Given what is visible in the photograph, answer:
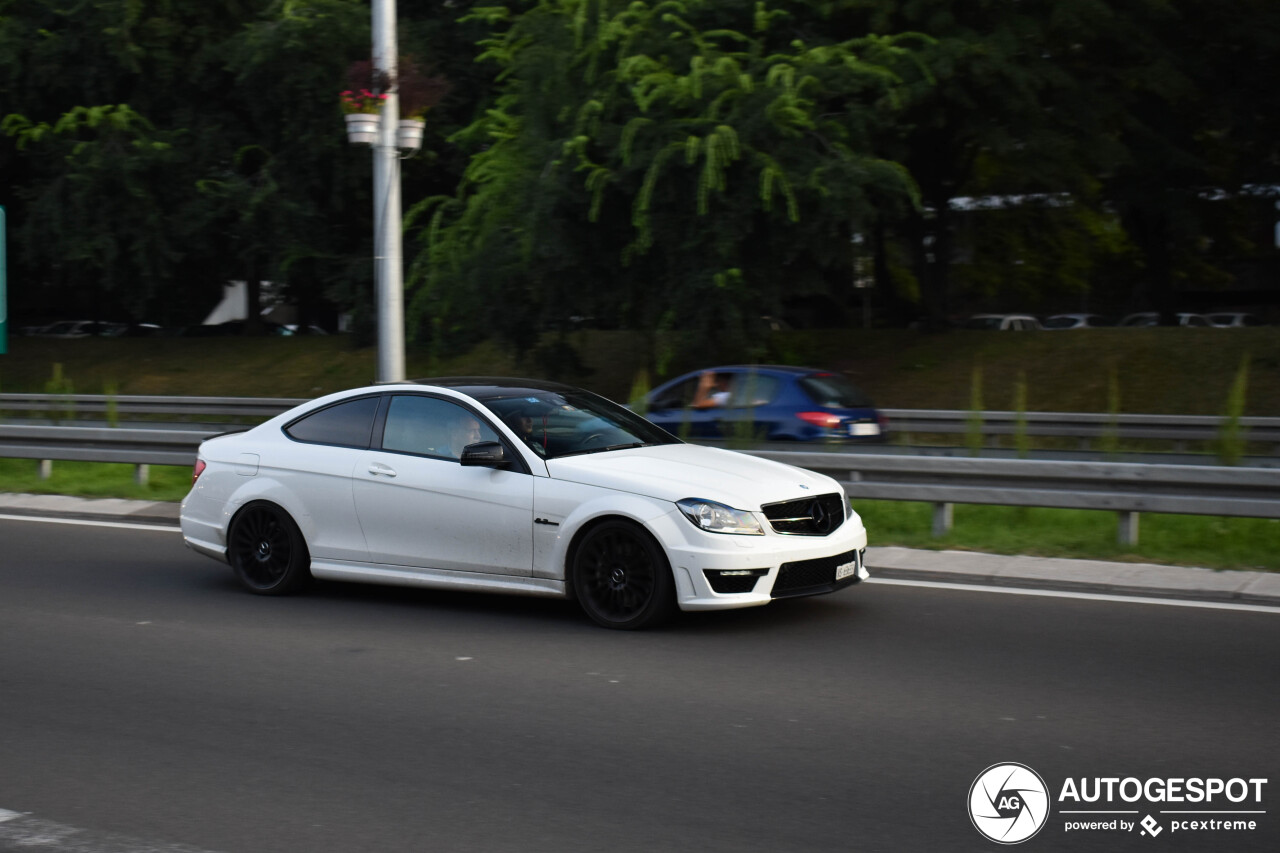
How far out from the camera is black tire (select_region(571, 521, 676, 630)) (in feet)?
25.6

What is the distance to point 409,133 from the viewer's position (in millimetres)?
14914

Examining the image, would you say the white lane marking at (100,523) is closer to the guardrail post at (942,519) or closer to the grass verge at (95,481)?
the grass verge at (95,481)

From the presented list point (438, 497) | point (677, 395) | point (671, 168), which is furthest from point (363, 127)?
point (671, 168)

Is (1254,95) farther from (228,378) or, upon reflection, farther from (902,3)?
(228,378)

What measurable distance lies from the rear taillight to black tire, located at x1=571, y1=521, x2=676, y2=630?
8510 millimetres

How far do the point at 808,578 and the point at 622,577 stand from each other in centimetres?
102

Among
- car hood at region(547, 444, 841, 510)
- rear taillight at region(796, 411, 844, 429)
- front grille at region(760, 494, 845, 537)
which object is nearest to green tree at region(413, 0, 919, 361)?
rear taillight at region(796, 411, 844, 429)

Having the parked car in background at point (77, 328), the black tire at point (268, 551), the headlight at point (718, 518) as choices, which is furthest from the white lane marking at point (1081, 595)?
the parked car in background at point (77, 328)

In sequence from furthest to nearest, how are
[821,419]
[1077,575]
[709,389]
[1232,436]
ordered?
[709,389] → [821,419] → [1232,436] → [1077,575]

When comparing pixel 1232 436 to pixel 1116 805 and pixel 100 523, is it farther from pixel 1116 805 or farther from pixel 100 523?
pixel 100 523

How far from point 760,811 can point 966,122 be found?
78.8ft

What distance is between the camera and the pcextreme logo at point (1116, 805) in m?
4.85

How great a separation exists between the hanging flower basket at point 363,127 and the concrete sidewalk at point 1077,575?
7.25 meters

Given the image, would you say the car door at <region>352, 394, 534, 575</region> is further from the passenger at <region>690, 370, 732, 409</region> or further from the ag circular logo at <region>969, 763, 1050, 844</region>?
the passenger at <region>690, 370, 732, 409</region>
